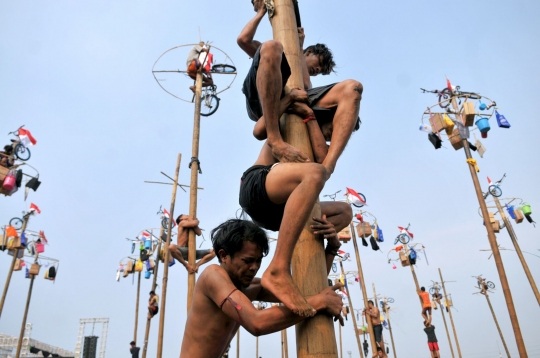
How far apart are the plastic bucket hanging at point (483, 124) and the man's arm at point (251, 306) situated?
9.76m

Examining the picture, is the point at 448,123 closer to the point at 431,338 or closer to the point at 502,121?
the point at 502,121

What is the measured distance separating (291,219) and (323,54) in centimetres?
187

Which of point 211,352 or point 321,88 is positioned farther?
point 321,88

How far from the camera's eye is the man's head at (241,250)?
250cm

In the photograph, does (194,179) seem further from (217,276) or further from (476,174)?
(476,174)

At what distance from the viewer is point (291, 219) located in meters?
2.13

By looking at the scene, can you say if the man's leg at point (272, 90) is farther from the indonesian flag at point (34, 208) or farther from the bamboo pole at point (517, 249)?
the indonesian flag at point (34, 208)

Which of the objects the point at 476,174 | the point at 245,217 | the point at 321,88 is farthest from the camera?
the point at 476,174

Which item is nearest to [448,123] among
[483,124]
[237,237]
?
[483,124]

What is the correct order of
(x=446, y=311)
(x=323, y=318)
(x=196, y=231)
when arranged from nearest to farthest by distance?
(x=323, y=318)
(x=196, y=231)
(x=446, y=311)

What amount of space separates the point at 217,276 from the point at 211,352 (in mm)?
559

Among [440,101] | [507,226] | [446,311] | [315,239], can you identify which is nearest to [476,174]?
[440,101]

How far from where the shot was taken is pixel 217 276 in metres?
2.44

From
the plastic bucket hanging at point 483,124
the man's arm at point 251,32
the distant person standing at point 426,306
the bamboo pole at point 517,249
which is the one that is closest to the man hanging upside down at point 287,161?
the man's arm at point 251,32
